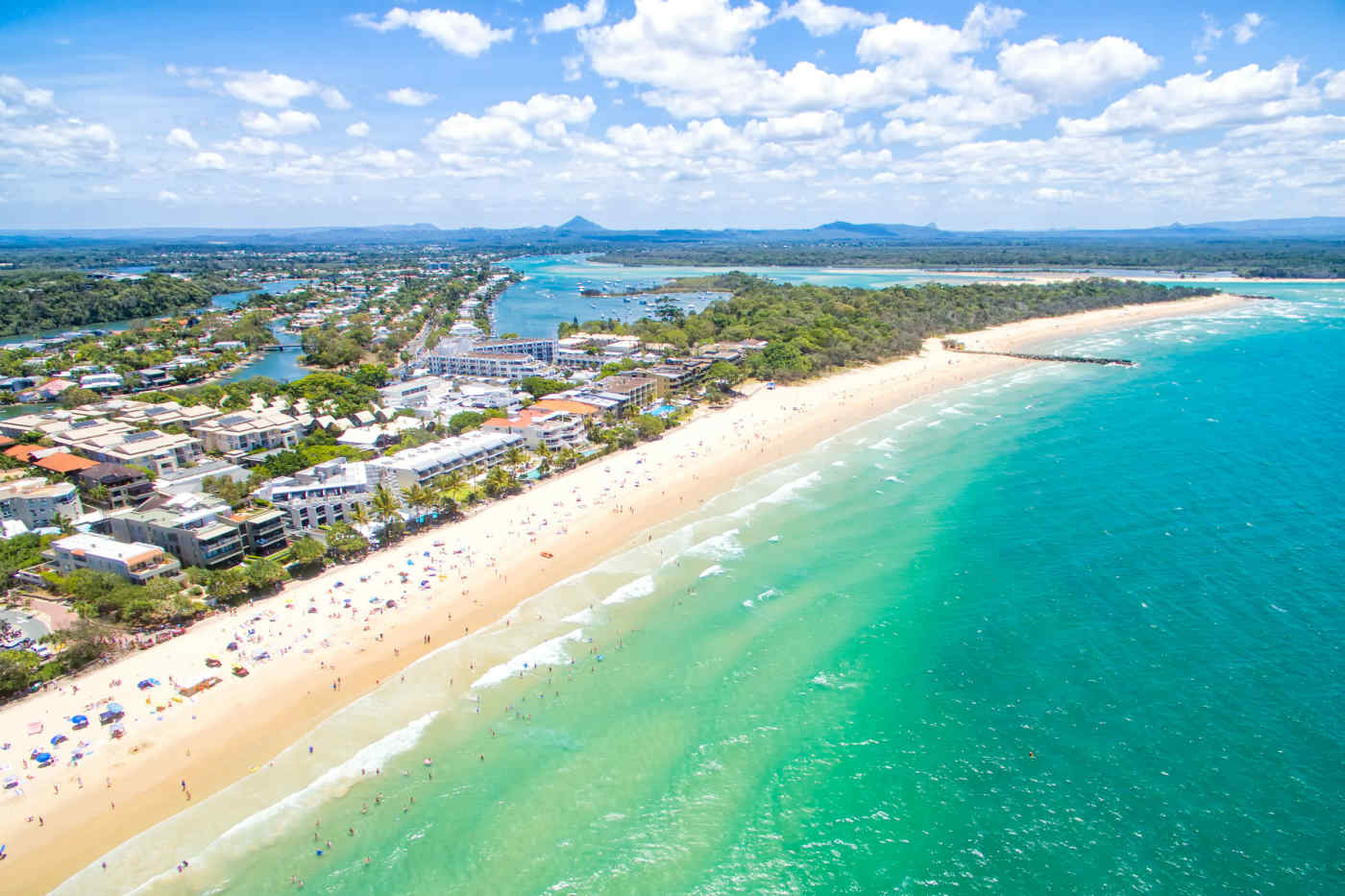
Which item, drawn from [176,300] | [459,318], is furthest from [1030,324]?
[176,300]

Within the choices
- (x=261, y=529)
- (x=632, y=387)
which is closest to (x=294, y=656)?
(x=261, y=529)

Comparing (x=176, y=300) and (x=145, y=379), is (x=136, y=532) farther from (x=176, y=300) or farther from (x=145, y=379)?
(x=176, y=300)

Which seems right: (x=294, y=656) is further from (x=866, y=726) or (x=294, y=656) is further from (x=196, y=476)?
(x=866, y=726)

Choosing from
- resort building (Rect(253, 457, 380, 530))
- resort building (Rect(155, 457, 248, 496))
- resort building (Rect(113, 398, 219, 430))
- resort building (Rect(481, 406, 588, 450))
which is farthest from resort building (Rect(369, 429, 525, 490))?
resort building (Rect(113, 398, 219, 430))

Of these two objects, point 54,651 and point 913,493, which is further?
point 913,493

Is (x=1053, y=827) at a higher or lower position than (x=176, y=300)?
lower

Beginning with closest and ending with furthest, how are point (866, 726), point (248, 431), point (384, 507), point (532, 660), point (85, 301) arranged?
1. point (866, 726)
2. point (532, 660)
3. point (384, 507)
4. point (248, 431)
5. point (85, 301)
